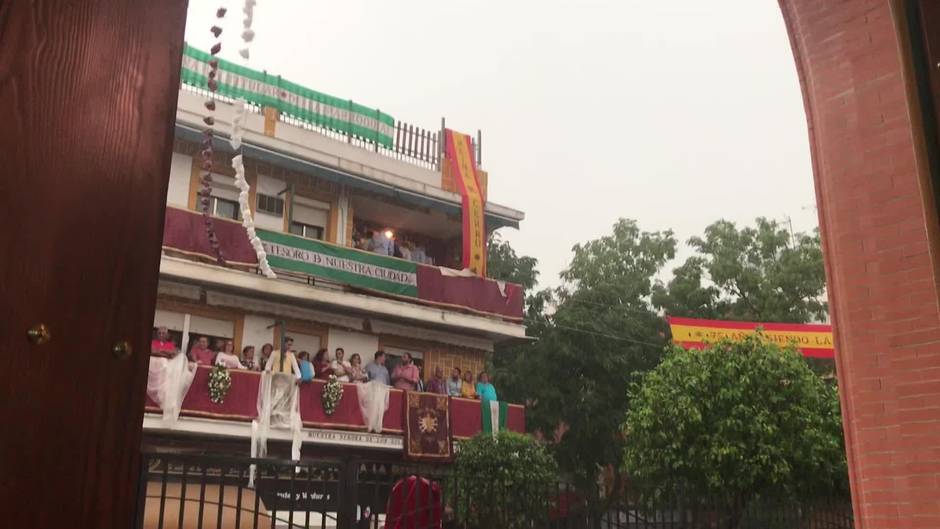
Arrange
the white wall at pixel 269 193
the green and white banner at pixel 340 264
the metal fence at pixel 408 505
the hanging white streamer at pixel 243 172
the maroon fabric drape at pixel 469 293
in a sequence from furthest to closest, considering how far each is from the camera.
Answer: the maroon fabric drape at pixel 469 293, the white wall at pixel 269 193, the green and white banner at pixel 340 264, the hanging white streamer at pixel 243 172, the metal fence at pixel 408 505

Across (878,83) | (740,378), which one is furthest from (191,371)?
(878,83)

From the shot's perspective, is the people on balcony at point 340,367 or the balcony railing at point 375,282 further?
the people on balcony at point 340,367

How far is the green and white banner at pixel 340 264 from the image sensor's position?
16219mm

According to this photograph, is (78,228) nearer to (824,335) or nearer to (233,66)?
(233,66)

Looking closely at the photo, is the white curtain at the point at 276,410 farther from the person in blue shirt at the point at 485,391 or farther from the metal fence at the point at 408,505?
the person in blue shirt at the point at 485,391

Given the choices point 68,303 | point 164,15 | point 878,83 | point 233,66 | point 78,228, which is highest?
point 233,66

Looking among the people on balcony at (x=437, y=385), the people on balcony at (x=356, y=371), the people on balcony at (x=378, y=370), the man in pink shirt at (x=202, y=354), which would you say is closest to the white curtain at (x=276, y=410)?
the man in pink shirt at (x=202, y=354)

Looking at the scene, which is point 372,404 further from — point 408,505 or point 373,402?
point 408,505

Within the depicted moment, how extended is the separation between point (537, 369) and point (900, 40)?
67.6ft

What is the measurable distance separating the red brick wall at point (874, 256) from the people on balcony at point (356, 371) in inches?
515

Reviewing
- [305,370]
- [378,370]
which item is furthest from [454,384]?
[305,370]

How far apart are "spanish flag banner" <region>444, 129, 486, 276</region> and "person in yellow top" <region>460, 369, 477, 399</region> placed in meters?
2.33

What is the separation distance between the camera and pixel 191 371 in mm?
13984

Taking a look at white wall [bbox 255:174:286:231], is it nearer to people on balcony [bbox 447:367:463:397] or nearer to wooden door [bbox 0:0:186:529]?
people on balcony [bbox 447:367:463:397]
